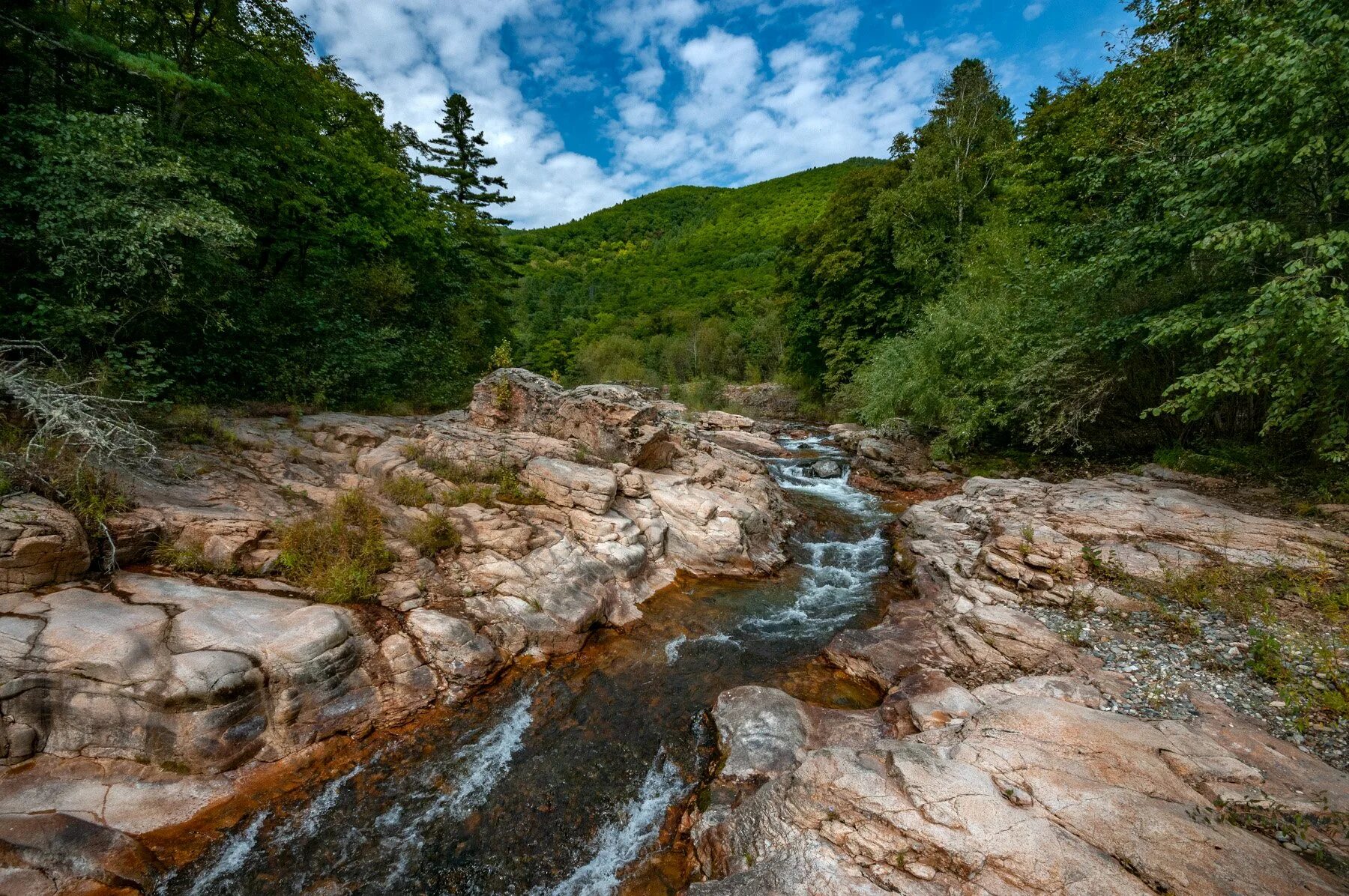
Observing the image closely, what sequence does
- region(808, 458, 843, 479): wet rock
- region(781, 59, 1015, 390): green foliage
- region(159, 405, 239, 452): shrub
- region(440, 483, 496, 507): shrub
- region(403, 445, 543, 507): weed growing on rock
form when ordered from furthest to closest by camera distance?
region(781, 59, 1015, 390): green foliage < region(808, 458, 843, 479): wet rock < region(403, 445, 543, 507): weed growing on rock < region(440, 483, 496, 507): shrub < region(159, 405, 239, 452): shrub

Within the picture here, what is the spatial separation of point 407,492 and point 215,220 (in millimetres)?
5407

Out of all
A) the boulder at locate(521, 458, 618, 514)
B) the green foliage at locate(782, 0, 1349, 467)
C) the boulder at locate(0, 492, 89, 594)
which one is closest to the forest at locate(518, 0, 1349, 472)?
the green foliage at locate(782, 0, 1349, 467)

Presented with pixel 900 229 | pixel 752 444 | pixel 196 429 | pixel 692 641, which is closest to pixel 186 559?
pixel 196 429

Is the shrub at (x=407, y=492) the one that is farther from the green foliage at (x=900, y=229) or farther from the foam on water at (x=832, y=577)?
the green foliage at (x=900, y=229)

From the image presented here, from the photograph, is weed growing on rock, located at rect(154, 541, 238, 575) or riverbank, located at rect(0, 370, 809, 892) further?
weed growing on rock, located at rect(154, 541, 238, 575)

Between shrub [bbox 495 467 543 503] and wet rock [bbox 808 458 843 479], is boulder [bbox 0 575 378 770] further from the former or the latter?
wet rock [bbox 808 458 843 479]

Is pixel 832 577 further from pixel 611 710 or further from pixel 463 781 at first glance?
pixel 463 781

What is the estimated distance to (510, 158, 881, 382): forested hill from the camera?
5769cm

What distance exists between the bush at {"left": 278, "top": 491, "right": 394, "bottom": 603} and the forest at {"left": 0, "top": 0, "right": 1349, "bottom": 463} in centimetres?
358

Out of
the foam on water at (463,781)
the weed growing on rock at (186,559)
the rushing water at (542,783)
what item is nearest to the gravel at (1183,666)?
the rushing water at (542,783)

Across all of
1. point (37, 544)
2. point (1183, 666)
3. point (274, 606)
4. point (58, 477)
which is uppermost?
point (58, 477)

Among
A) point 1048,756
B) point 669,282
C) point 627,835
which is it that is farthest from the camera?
point 669,282

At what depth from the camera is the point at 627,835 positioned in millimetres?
5316

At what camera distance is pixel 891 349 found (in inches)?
824
